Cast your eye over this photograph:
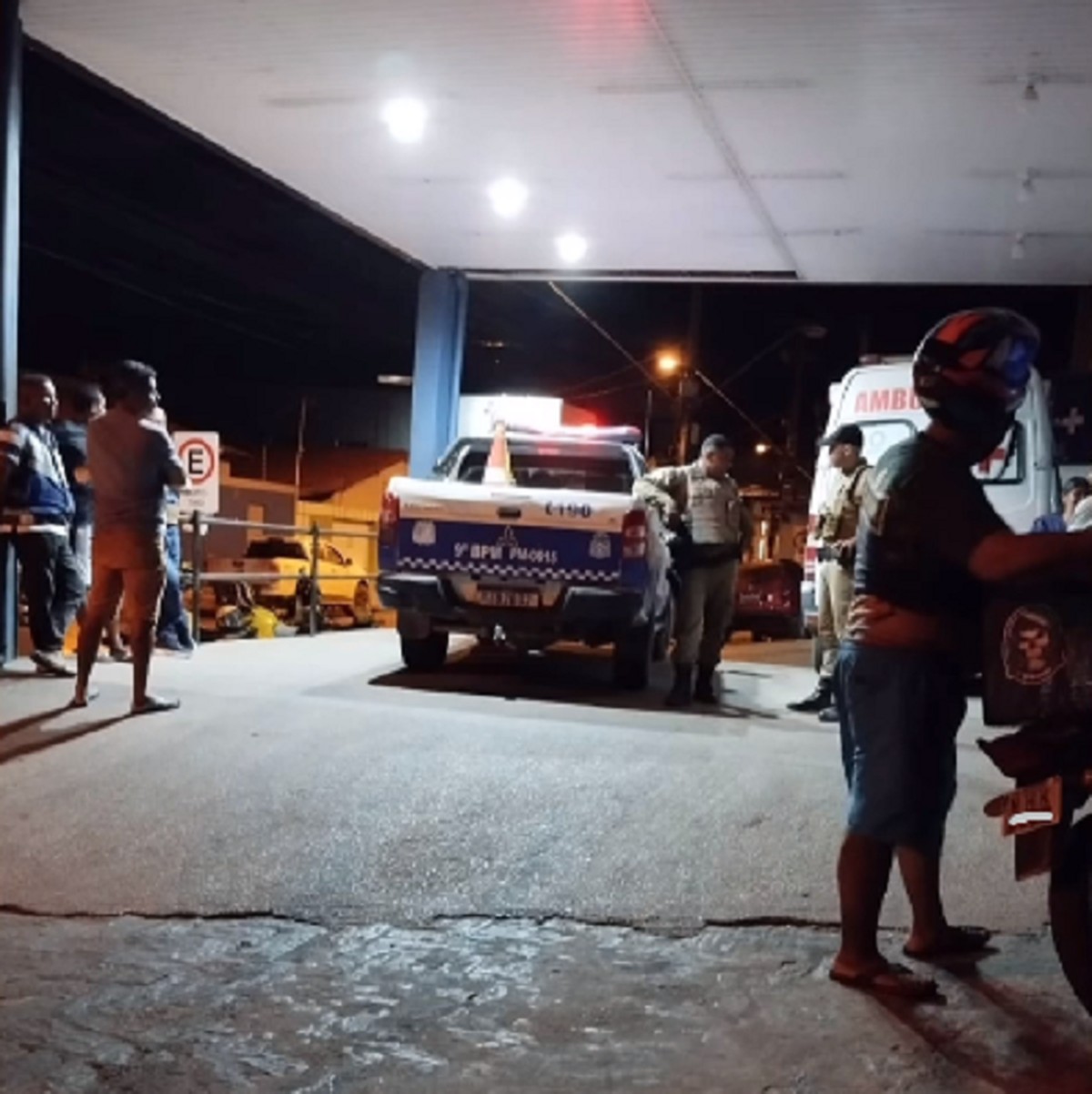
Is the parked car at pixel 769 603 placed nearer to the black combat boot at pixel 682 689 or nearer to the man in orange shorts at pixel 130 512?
the black combat boot at pixel 682 689

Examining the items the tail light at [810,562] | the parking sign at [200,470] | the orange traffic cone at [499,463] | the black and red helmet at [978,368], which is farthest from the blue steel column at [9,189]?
the black and red helmet at [978,368]

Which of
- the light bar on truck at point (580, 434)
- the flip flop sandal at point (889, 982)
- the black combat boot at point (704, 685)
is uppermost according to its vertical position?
the light bar on truck at point (580, 434)

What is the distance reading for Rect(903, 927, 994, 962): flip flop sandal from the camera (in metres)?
3.82

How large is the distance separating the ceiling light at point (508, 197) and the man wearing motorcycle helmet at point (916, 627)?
8.81 m

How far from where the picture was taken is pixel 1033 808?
3.18m

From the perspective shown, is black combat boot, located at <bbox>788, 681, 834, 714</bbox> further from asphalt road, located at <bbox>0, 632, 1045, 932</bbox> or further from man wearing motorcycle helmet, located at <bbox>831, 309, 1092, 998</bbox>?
man wearing motorcycle helmet, located at <bbox>831, 309, 1092, 998</bbox>

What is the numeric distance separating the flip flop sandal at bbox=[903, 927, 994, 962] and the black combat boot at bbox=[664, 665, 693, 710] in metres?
4.65

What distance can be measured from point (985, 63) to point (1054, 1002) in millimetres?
6705

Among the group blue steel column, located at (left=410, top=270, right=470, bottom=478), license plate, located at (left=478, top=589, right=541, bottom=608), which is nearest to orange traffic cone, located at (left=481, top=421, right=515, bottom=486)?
license plate, located at (left=478, top=589, right=541, bottom=608)

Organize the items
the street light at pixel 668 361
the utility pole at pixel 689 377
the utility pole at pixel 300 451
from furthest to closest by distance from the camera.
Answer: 1. the utility pole at pixel 300 451
2. the street light at pixel 668 361
3. the utility pole at pixel 689 377

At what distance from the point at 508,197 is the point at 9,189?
17.2 ft

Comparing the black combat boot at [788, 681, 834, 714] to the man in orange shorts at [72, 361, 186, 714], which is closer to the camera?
the man in orange shorts at [72, 361, 186, 714]

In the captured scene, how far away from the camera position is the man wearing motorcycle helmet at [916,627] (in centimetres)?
346

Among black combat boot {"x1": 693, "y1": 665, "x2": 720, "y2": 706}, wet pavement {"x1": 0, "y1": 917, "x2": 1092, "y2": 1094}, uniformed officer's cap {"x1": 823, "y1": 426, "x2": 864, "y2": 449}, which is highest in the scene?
uniformed officer's cap {"x1": 823, "y1": 426, "x2": 864, "y2": 449}
